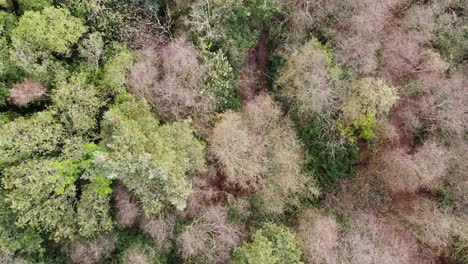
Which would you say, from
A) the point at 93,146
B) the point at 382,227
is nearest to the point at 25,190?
the point at 93,146

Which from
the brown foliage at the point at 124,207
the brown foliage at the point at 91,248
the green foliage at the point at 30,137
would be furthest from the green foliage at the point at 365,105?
the green foliage at the point at 30,137

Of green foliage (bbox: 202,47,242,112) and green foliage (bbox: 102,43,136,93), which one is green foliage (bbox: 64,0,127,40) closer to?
green foliage (bbox: 102,43,136,93)

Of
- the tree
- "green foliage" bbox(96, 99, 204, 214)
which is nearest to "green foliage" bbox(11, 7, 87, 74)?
"green foliage" bbox(96, 99, 204, 214)

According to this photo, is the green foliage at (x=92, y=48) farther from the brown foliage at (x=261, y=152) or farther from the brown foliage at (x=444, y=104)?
the brown foliage at (x=444, y=104)

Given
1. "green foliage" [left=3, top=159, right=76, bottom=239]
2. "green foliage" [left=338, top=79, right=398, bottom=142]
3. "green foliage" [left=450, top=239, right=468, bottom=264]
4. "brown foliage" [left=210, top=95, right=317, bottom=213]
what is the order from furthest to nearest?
"green foliage" [left=450, top=239, right=468, bottom=264], "green foliage" [left=338, top=79, right=398, bottom=142], "brown foliage" [left=210, top=95, right=317, bottom=213], "green foliage" [left=3, top=159, right=76, bottom=239]

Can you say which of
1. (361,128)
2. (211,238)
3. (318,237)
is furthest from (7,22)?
(361,128)

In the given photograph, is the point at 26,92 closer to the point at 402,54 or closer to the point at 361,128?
the point at 361,128

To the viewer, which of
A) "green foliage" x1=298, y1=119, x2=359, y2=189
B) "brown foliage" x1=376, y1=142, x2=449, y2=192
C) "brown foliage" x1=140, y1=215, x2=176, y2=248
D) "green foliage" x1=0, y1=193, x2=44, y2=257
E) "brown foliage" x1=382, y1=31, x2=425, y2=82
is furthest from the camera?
"brown foliage" x1=382, y1=31, x2=425, y2=82
